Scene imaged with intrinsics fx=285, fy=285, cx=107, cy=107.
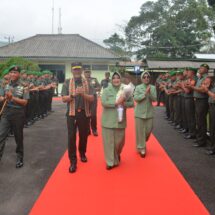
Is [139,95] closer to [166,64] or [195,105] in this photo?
[195,105]

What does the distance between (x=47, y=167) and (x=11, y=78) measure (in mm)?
1767

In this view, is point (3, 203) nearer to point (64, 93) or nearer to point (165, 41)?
point (64, 93)

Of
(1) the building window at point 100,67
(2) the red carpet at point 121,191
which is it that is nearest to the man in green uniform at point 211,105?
(2) the red carpet at point 121,191

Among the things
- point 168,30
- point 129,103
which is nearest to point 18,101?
point 129,103

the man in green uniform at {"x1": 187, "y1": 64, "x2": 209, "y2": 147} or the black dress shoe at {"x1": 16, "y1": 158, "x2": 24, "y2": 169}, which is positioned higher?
the man in green uniform at {"x1": 187, "y1": 64, "x2": 209, "y2": 147}

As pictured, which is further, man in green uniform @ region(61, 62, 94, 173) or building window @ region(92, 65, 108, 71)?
building window @ region(92, 65, 108, 71)

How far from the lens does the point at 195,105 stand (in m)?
7.05

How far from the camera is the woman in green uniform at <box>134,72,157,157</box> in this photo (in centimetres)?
588

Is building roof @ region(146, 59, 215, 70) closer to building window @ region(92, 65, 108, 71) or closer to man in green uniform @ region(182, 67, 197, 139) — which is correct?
building window @ region(92, 65, 108, 71)

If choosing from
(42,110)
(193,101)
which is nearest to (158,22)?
(42,110)

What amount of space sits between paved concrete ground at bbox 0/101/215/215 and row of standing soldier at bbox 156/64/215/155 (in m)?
0.35

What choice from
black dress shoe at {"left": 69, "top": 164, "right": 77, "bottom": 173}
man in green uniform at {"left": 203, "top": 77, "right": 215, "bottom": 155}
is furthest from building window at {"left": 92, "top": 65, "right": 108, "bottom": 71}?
black dress shoe at {"left": 69, "top": 164, "right": 77, "bottom": 173}

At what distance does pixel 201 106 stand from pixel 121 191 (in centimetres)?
354

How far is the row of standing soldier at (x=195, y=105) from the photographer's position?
6277mm
